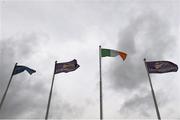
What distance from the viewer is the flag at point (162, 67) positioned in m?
26.3

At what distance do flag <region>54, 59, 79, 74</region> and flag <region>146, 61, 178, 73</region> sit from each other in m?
8.43

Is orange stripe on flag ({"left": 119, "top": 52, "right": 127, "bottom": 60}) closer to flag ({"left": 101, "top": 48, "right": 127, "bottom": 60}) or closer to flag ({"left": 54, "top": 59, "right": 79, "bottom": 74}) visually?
flag ({"left": 101, "top": 48, "right": 127, "bottom": 60})

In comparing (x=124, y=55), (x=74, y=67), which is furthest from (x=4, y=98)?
(x=124, y=55)

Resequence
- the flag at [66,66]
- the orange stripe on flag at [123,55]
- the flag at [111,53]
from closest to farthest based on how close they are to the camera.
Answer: the orange stripe on flag at [123,55]
the flag at [111,53]
the flag at [66,66]

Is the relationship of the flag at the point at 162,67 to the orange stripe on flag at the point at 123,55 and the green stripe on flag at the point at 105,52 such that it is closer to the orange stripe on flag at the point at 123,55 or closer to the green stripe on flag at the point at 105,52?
the orange stripe on flag at the point at 123,55

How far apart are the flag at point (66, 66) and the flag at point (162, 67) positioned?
27.7ft

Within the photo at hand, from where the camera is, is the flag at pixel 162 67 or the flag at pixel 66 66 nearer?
the flag at pixel 162 67

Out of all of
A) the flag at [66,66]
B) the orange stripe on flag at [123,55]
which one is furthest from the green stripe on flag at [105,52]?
the flag at [66,66]

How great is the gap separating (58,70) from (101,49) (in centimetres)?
571

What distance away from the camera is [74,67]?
28.7m

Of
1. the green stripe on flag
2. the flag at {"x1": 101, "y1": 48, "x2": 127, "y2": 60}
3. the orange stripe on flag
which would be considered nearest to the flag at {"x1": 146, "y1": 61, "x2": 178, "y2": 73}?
the orange stripe on flag

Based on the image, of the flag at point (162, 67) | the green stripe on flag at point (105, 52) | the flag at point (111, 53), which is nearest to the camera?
the flag at point (162, 67)

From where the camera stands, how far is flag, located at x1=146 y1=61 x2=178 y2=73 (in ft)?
86.2

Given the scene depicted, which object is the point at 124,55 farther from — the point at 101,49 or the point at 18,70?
the point at 18,70
